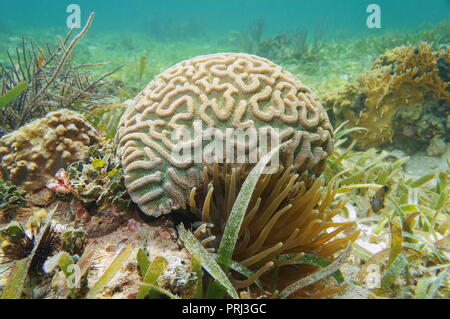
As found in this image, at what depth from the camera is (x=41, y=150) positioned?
2.79 meters

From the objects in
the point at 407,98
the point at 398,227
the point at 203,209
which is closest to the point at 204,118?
the point at 203,209

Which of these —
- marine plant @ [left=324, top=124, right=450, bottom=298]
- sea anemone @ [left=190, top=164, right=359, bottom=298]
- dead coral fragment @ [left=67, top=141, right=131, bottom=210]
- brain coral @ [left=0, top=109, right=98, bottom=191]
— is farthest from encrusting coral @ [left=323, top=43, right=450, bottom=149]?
brain coral @ [left=0, top=109, right=98, bottom=191]

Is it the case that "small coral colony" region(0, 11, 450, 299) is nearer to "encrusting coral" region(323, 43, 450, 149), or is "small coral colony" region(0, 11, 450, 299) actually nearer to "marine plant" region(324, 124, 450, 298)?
"marine plant" region(324, 124, 450, 298)

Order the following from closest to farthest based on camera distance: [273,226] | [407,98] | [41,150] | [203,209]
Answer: [203,209] → [273,226] → [41,150] → [407,98]

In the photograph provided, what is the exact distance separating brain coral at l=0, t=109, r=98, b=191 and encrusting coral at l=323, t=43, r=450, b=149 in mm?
4989

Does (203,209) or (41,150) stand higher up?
(41,150)

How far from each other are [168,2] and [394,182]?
96989 mm

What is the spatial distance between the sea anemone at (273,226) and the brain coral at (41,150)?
1.58 meters

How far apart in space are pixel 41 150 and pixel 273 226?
8.19 ft

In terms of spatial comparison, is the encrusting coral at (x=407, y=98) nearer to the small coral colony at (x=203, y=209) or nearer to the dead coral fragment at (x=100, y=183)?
the small coral colony at (x=203, y=209)

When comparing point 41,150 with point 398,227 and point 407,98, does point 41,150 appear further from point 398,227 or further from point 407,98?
point 407,98

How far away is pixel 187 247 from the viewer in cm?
199

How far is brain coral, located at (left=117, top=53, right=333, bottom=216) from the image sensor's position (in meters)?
2.42
